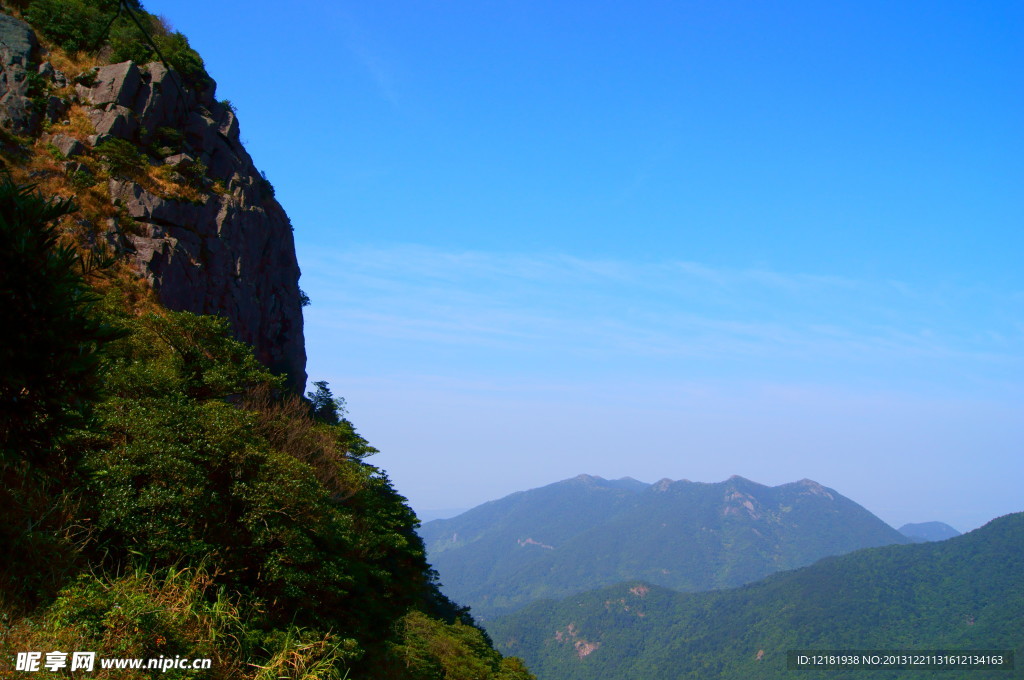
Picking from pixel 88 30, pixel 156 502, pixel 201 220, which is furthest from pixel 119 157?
pixel 156 502

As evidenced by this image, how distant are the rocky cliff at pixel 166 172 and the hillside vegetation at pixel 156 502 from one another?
10.9 m

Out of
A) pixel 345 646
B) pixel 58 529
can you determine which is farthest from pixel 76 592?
pixel 345 646

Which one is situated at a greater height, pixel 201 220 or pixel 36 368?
pixel 201 220

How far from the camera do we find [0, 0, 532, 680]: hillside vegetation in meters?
9.35

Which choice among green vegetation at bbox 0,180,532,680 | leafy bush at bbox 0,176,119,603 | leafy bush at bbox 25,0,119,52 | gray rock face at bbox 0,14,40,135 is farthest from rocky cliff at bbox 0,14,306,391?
leafy bush at bbox 0,176,119,603

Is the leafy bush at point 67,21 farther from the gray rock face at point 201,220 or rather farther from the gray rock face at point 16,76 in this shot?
the gray rock face at point 201,220

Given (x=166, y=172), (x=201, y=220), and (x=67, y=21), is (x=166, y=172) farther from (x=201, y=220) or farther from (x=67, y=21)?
(x=67, y=21)

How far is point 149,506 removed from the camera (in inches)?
492

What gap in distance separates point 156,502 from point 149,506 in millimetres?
132

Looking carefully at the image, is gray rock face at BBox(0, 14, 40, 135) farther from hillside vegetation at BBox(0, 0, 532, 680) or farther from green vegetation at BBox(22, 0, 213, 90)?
hillside vegetation at BBox(0, 0, 532, 680)

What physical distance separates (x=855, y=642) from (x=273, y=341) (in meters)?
192

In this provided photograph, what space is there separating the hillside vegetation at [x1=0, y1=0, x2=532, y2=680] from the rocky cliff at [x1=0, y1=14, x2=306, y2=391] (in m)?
10.9

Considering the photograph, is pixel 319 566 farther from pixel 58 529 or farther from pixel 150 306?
pixel 150 306

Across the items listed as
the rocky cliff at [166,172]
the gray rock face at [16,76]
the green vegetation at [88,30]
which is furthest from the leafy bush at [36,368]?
the green vegetation at [88,30]
